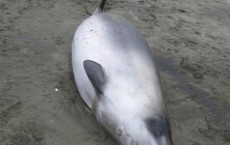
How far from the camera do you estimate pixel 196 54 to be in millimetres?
5906

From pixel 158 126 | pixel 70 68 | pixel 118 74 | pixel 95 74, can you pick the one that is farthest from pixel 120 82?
pixel 70 68

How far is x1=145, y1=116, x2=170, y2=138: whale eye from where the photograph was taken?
350cm

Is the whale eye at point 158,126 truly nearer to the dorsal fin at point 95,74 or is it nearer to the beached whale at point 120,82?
the beached whale at point 120,82

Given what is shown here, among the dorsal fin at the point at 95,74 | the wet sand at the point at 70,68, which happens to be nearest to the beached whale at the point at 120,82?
the dorsal fin at the point at 95,74

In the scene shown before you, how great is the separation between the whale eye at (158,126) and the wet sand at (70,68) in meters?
0.54

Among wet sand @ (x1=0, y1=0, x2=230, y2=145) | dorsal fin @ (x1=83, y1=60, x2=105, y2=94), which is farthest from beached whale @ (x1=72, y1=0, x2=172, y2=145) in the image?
wet sand @ (x1=0, y1=0, x2=230, y2=145)

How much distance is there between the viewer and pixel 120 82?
3.98 m

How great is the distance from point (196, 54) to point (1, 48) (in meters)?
2.61

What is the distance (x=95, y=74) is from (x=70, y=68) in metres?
1.07

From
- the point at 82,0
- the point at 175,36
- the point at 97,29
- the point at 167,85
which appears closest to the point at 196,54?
→ the point at 175,36

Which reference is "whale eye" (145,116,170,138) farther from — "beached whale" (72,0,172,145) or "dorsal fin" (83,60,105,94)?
"dorsal fin" (83,60,105,94)

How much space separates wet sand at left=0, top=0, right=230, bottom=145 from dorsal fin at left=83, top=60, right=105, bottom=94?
431 millimetres

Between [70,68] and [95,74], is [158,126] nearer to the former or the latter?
[95,74]

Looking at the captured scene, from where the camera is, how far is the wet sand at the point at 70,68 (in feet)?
13.5
